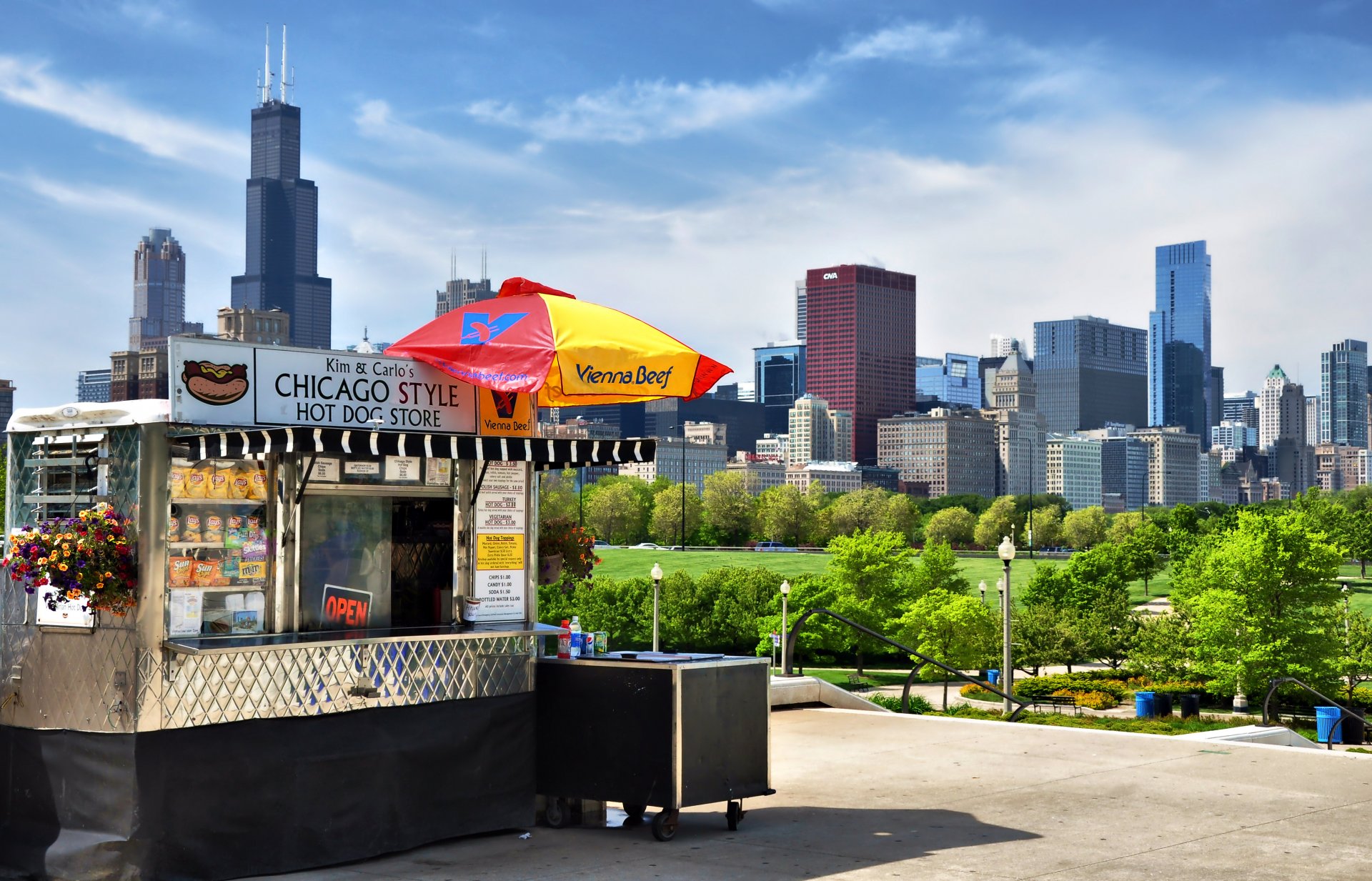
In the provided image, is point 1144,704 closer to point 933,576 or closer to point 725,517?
point 933,576

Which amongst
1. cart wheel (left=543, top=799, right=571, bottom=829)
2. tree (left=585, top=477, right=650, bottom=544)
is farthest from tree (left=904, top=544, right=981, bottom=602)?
tree (left=585, top=477, right=650, bottom=544)

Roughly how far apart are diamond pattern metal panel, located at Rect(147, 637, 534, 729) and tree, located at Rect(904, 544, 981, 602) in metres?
75.8

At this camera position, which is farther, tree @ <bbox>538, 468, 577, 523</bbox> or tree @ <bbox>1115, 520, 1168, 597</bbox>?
tree @ <bbox>538, 468, 577, 523</bbox>

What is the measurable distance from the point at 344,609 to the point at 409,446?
63.0 inches

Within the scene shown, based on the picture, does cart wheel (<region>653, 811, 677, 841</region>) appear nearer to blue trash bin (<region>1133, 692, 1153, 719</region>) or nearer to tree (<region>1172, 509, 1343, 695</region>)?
blue trash bin (<region>1133, 692, 1153, 719</region>)

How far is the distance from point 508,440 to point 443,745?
8.07 ft

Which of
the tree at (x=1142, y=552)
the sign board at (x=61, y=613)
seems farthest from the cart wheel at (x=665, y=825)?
the tree at (x=1142, y=552)

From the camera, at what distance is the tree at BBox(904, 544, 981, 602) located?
86750mm

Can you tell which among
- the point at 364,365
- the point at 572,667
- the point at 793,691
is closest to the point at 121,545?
the point at 364,365

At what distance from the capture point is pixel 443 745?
1086 centimetres

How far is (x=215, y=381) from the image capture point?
10.1 meters

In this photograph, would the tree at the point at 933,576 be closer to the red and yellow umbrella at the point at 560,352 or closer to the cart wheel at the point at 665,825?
the red and yellow umbrella at the point at 560,352

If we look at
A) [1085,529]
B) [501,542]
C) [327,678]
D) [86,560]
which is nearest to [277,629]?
[327,678]

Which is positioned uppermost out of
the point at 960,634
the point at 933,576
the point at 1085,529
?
the point at 933,576
